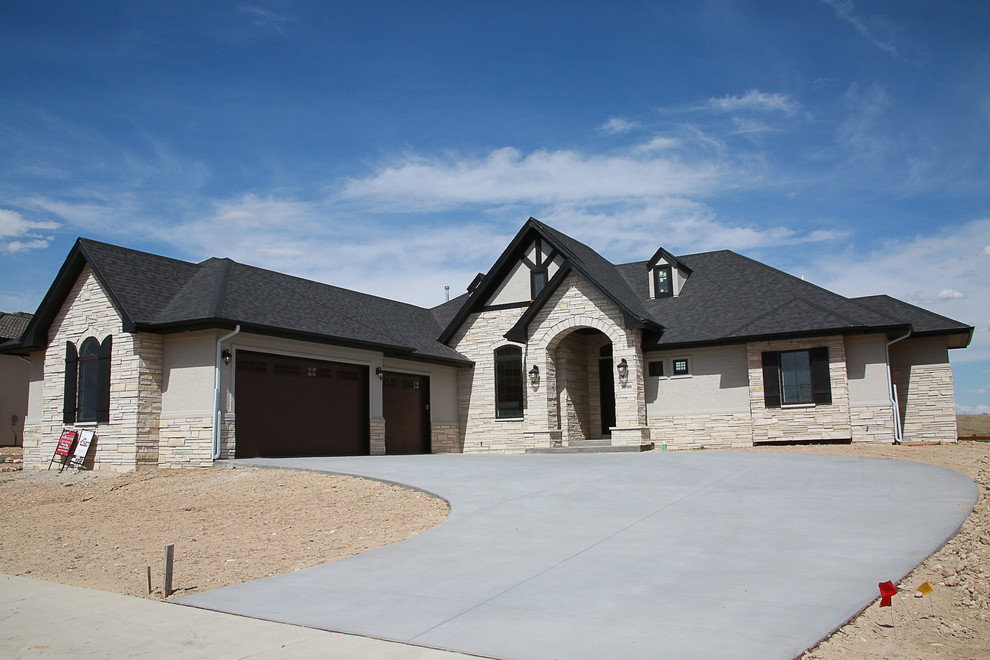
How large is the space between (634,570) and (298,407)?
43.2 feet

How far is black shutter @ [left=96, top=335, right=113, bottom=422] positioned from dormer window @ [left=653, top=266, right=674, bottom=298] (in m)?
15.7

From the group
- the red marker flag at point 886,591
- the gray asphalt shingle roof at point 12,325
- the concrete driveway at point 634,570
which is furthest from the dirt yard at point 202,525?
the gray asphalt shingle roof at point 12,325

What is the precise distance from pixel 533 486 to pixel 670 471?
2882mm

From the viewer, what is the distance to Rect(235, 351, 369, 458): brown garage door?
671 inches

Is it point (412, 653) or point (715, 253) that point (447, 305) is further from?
point (412, 653)

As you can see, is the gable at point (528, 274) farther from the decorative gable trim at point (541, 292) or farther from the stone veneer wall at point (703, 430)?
the stone veneer wall at point (703, 430)

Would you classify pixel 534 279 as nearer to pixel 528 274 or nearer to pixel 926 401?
pixel 528 274

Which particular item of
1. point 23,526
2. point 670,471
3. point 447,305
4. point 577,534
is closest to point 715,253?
point 447,305

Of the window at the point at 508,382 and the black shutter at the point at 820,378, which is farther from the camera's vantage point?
the window at the point at 508,382

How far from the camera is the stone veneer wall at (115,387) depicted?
16.5m

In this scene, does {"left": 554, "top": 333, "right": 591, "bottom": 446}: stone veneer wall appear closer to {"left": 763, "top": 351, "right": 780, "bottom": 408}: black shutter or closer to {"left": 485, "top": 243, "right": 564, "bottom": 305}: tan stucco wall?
{"left": 485, "top": 243, "right": 564, "bottom": 305}: tan stucco wall

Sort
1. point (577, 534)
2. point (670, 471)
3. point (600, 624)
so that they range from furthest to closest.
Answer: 1. point (670, 471)
2. point (577, 534)
3. point (600, 624)

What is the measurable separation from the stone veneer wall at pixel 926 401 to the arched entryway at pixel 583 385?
8089 millimetres

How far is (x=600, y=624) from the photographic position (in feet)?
17.4
